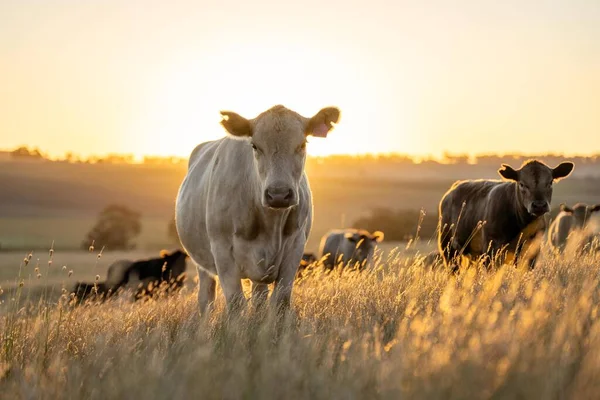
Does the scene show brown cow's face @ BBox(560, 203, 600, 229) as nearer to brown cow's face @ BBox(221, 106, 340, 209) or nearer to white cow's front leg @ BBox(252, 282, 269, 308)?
white cow's front leg @ BBox(252, 282, 269, 308)

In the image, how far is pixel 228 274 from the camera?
7395 millimetres

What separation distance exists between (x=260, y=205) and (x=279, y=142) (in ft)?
2.18

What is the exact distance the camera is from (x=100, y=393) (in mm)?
3959

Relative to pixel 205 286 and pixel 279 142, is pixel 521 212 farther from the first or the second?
pixel 279 142

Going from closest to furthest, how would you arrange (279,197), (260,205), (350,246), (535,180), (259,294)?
1. (279,197)
2. (260,205)
3. (259,294)
4. (535,180)
5. (350,246)

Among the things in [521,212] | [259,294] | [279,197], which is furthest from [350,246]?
[279,197]

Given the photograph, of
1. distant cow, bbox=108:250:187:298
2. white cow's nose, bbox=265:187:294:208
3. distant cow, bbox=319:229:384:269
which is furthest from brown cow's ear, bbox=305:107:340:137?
distant cow, bbox=319:229:384:269

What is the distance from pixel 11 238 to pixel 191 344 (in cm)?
6158

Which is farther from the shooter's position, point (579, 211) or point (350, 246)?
point (350, 246)

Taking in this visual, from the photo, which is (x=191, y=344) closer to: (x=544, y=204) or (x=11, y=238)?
(x=544, y=204)

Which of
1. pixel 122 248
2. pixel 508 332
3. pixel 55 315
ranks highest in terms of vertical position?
pixel 508 332

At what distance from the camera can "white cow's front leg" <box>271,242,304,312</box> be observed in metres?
7.30

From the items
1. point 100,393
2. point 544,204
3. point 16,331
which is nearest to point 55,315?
point 16,331

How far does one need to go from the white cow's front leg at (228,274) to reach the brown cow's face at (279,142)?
0.95 m
